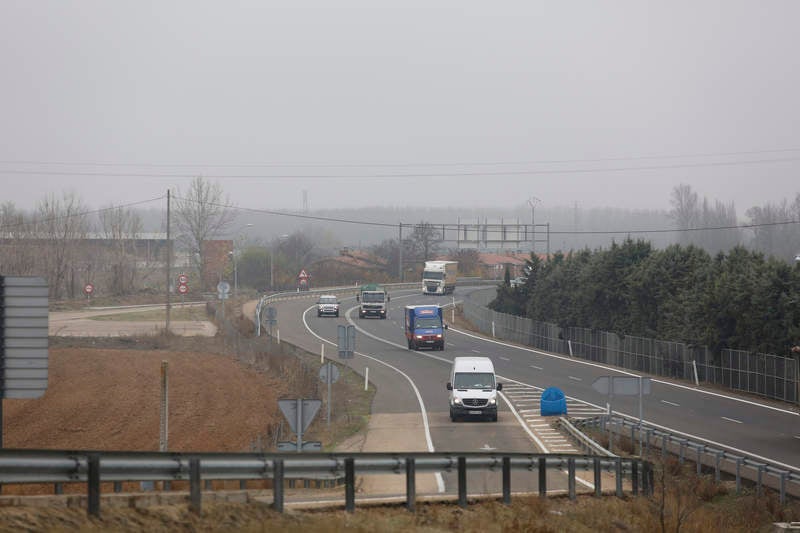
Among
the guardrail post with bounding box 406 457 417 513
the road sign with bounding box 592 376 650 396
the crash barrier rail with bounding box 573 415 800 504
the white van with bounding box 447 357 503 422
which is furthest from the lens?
the white van with bounding box 447 357 503 422

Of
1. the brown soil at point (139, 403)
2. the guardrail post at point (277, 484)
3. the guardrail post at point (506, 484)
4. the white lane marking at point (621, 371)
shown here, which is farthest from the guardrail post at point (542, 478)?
the white lane marking at point (621, 371)

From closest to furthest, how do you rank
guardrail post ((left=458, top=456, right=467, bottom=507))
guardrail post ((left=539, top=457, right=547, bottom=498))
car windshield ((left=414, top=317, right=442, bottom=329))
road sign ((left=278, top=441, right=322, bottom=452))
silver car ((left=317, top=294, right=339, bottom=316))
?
guardrail post ((left=458, top=456, right=467, bottom=507)) → guardrail post ((left=539, top=457, right=547, bottom=498)) → road sign ((left=278, top=441, right=322, bottom=452)) → car windshield ((left=414, top=317, right=442, bottom=329)) → silver car ((left=317, top=294, right=339, bottom=316))

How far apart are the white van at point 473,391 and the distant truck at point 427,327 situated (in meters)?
26.6

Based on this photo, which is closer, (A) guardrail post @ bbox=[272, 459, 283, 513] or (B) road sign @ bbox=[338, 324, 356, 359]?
(A) guardrail post @ bbox=[272, 459, 283, 513]

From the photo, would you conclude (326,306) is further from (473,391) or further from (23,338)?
(23,338)

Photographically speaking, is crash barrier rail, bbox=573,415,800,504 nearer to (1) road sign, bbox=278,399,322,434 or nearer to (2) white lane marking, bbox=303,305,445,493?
(2) white lane marking, bbox=303,305,445,493

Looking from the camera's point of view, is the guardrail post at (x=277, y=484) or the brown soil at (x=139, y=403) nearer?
the guardrail post at (x=277, y=484)

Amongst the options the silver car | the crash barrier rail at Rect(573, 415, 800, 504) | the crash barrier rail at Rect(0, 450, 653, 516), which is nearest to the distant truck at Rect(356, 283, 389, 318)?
the silver car

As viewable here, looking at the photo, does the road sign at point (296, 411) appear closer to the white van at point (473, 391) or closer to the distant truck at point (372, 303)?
the white van at point (473, 391)

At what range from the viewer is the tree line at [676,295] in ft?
147

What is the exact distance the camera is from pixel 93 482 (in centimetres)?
923

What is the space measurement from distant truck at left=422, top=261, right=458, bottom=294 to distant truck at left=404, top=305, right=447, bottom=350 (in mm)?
48920

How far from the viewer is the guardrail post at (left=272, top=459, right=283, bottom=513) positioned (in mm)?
10805

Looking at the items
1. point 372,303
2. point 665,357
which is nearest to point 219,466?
point 665,357
